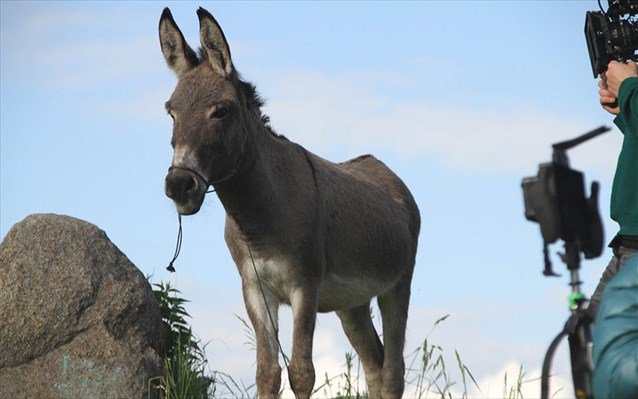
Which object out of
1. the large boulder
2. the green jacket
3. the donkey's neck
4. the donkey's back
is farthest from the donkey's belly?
the green jacket

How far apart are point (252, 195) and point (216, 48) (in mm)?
1174

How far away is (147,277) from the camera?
31.7 ft

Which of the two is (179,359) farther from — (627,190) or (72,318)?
(627,190)

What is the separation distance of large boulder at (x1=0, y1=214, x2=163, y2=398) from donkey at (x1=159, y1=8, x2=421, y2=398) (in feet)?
5.66

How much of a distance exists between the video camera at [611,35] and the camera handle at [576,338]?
2812mm

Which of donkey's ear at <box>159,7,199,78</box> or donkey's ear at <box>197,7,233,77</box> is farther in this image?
donkey's ear at <box>159,7,199,78</box>

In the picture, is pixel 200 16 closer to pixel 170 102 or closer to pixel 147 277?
pixel 170 102

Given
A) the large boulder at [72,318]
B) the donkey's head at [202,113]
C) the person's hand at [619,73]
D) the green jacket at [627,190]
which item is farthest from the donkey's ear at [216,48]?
the person's hand at [619,73]

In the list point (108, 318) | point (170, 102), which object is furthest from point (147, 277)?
point (170, 102)

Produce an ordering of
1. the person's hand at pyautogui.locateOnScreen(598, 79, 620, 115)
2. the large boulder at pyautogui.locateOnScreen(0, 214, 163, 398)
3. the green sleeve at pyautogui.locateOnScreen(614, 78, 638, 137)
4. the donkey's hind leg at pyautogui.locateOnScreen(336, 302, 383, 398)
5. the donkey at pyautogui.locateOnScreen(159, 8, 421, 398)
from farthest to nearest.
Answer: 1. the donkey's hind leg at pyautogui.locateOnScreen(336, 302, 383, 398)
2. the large boulder at pyautogui.locateOnScreen(0, 214, 163, 398)
3. the donkey at pyautogui.locateOnScreen(159, 8, 421, 398)
4. the person's hand at pyautogui.locateOnScreen(598, 79, 620, 115)
5. the green sleeve at pyautogui.locateOnScreen(614, 78, 638, 137)

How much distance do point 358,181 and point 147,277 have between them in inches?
92.7

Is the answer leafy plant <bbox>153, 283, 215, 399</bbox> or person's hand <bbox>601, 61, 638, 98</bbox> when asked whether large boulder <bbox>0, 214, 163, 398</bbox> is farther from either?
person's hand <bbox>601, 61, 638, 98</bbox>

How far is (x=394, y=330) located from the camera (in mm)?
9320

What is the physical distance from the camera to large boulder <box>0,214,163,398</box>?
28.8ft
